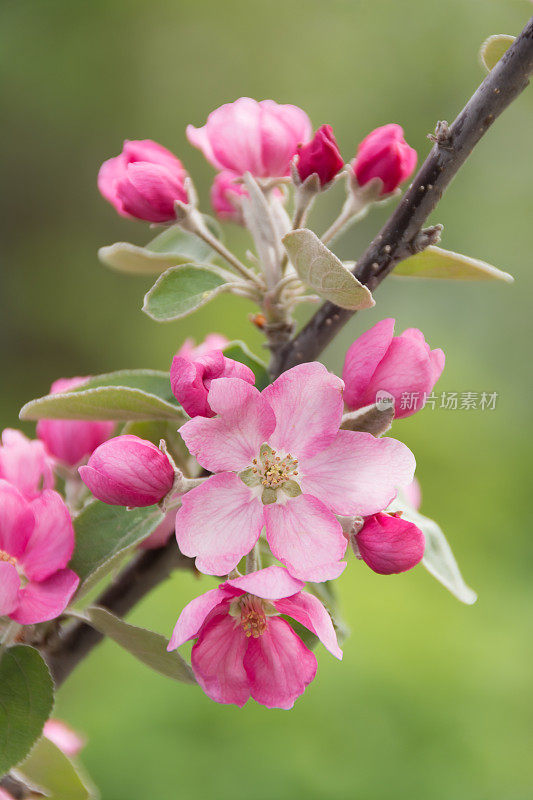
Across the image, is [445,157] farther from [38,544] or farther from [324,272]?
[38,544]

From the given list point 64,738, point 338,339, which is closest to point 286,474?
point 64,738

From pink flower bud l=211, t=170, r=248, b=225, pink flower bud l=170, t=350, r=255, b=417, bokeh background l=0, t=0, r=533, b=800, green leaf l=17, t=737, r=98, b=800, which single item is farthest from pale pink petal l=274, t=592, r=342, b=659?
bokeh background l=0, t=0, r=533, b=800

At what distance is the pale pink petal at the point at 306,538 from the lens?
445mm

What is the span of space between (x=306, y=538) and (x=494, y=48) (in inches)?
14.2

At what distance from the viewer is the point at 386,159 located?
0.61 meters

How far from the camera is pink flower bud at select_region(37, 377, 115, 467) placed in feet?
2.28

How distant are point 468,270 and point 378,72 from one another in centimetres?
293

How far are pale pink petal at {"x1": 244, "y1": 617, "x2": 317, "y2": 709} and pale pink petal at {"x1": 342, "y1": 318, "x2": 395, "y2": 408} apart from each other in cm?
15

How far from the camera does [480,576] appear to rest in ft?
7.00

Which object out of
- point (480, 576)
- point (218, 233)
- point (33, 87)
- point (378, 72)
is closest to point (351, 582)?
point (480, 576)

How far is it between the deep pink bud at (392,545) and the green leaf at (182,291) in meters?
0.20

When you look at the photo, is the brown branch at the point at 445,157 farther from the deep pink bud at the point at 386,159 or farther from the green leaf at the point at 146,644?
the green leaf at the point at 146,644

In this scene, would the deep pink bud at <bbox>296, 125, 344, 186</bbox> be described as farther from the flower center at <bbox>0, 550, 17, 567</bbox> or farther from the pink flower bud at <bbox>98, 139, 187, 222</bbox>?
the flower center at <bbox>0, 550, 17, 567</bbox>

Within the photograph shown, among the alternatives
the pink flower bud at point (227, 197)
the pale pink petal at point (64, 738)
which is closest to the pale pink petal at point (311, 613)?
the pink flower bud at point (227, 197)
